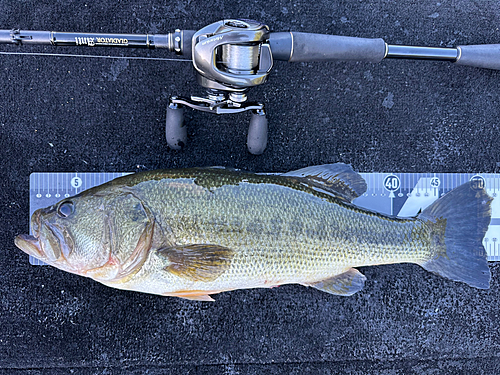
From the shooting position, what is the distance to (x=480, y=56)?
196 cm

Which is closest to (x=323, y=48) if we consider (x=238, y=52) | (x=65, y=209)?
(x=238, y=52)

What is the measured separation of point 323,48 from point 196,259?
1.22 meters

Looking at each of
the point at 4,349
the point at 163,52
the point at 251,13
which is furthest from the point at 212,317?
the point at 251,13

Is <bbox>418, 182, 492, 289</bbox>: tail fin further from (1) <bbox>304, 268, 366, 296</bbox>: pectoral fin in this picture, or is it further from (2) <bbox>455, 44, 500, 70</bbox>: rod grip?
(2) <bbox>455, 44, 500, 70</bbox>: rod grip

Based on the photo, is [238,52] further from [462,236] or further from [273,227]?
[462,236]

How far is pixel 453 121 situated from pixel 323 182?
3.42 ft

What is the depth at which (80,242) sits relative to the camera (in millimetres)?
1550

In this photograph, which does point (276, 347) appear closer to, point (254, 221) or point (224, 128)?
point (254, 221)

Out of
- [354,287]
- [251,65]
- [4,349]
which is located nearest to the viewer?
[251,65]

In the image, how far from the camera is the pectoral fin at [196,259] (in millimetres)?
1566

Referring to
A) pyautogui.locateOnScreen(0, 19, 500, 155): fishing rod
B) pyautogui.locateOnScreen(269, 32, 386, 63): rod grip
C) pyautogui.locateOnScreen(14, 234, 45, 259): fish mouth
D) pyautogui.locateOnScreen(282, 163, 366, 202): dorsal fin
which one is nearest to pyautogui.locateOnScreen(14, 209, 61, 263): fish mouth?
pyautogui.locateOnScreen(14, 234, 45, 259): fish mouth

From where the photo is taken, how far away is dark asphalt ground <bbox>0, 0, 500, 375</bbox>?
6.70 ft

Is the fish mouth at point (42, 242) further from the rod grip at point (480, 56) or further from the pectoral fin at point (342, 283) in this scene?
the rod grip at point (480, 56)

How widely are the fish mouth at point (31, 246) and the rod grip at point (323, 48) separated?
56.2 inches
